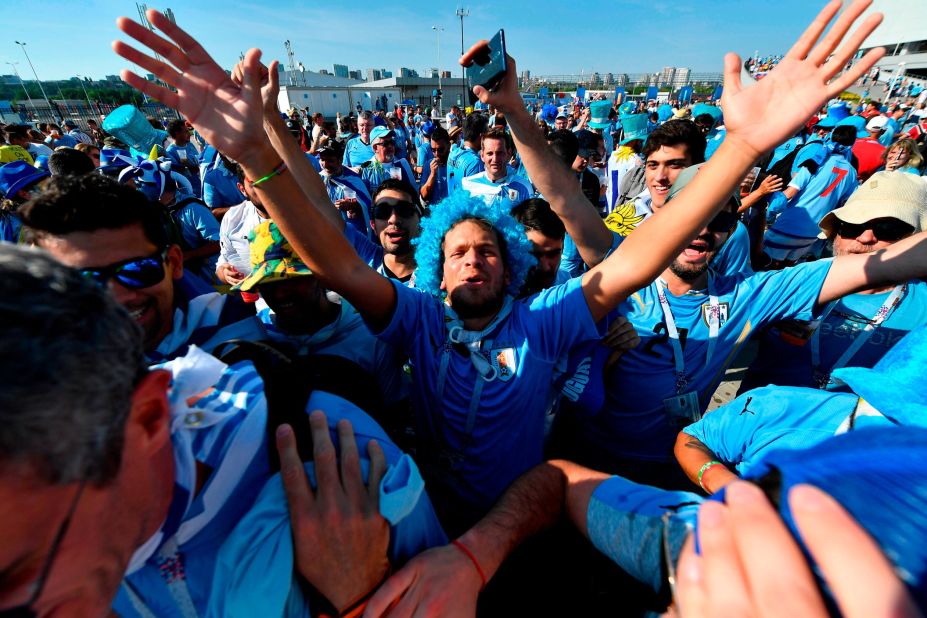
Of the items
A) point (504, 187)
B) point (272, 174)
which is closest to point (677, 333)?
point (272, 174)

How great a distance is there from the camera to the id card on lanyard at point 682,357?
2229 millimetres

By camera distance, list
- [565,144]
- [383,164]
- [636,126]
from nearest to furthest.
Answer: [565,144] → [383,164] → [636,126]

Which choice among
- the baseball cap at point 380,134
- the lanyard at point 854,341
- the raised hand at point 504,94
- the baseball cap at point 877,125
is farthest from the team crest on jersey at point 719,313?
the baseball cap at point 877,125

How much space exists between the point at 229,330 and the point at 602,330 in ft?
6.04

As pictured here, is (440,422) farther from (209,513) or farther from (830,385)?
(830,385)

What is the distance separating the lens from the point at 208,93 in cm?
158

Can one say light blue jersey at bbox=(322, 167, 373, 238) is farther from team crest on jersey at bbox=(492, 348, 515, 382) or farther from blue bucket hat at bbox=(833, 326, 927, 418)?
blue bucket hat at bbox=(833, 326, 927, 418)

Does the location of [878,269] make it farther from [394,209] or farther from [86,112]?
[86,112]

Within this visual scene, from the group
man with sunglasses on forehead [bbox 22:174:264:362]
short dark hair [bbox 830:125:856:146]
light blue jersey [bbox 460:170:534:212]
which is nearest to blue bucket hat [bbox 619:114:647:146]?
short dark hair [bbox 830:125:856:146]

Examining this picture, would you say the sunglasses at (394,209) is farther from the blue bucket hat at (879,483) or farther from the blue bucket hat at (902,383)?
the blue bucket hat at (879,483)

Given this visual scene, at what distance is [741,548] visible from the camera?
528mm

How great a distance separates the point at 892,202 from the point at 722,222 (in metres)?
1.08

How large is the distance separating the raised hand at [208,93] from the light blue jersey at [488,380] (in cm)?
89

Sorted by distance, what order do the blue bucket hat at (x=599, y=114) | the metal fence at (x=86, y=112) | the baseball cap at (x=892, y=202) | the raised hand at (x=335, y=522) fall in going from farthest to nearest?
the metal fence at (x=86, y=112)
the blue bucket hat at (x=599, y=114)
the baseball cap at (x=892, y=202)
the raised hand at (x=335, y=522)
